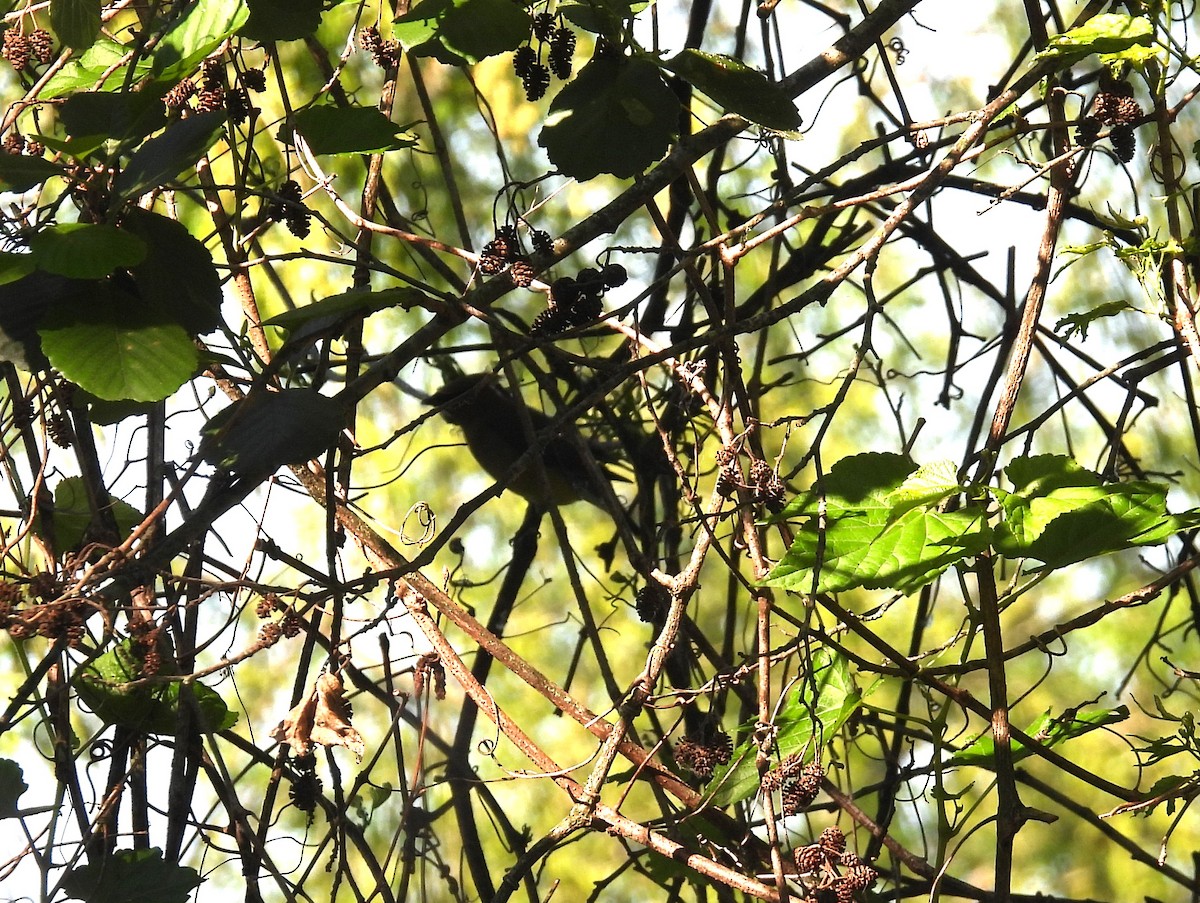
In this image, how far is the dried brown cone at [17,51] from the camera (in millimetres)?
1042

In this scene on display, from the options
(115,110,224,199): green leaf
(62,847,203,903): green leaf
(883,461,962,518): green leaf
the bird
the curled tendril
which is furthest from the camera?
the bird

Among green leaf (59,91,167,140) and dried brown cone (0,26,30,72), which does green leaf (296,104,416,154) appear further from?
dried brown cone (0,26,30,72)

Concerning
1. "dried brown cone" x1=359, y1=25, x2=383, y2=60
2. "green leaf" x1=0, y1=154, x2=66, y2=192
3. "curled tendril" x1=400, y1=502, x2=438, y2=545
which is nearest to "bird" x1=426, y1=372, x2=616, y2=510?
"curled tendril" x1=400, y1=502, x2=438, y2=545

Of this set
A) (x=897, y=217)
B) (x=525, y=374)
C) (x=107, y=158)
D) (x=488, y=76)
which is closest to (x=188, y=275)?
(x=107, y=158)

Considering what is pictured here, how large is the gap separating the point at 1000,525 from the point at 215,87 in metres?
0.79

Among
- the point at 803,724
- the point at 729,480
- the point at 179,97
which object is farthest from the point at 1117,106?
the point at 179,97

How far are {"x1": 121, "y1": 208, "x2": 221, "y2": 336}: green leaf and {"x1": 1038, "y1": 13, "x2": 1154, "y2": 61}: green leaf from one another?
72 cm

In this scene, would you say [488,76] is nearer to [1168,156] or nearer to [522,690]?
[522,690]

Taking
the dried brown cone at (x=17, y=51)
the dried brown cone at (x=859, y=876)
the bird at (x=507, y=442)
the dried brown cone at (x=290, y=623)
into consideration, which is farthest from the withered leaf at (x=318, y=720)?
the bird at (x=507, y=442)

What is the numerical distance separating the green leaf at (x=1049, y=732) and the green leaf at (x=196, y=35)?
0.82 metres

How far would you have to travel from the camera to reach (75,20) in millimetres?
932

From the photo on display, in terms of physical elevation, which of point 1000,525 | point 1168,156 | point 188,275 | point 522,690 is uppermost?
point 522,690

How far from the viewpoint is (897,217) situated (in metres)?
0.92

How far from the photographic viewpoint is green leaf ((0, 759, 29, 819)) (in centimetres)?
99
